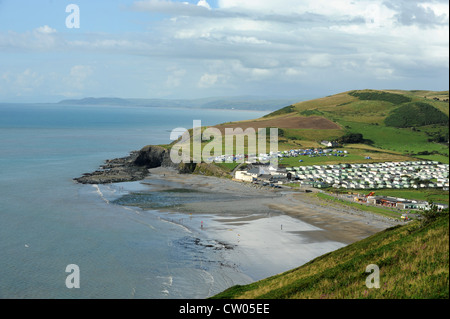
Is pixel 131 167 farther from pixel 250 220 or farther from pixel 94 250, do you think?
pixel 94 250

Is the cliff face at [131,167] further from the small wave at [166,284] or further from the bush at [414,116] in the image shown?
the bush at [414,116]

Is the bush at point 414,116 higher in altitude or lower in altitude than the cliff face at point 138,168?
higher

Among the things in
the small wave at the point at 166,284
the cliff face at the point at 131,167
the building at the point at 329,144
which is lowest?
the small wave at the point at 166,284

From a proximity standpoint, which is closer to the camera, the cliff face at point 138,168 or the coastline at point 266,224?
the coastline at point 266,224

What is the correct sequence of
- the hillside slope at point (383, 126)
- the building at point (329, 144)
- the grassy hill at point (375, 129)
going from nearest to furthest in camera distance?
the grassy hill at point (375, 129)
the hillside slope at point (383, 126)
the building at point (329, 144)

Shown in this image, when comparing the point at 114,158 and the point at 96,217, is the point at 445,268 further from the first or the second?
the point at 114,158

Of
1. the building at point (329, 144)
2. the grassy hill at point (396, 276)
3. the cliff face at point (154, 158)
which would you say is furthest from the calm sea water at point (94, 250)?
the building at point (329, 144)

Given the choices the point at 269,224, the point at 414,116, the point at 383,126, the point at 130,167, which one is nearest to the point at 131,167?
the point at 130,167

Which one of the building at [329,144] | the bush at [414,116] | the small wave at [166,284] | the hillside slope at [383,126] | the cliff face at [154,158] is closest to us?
the small wave at [166,284]
